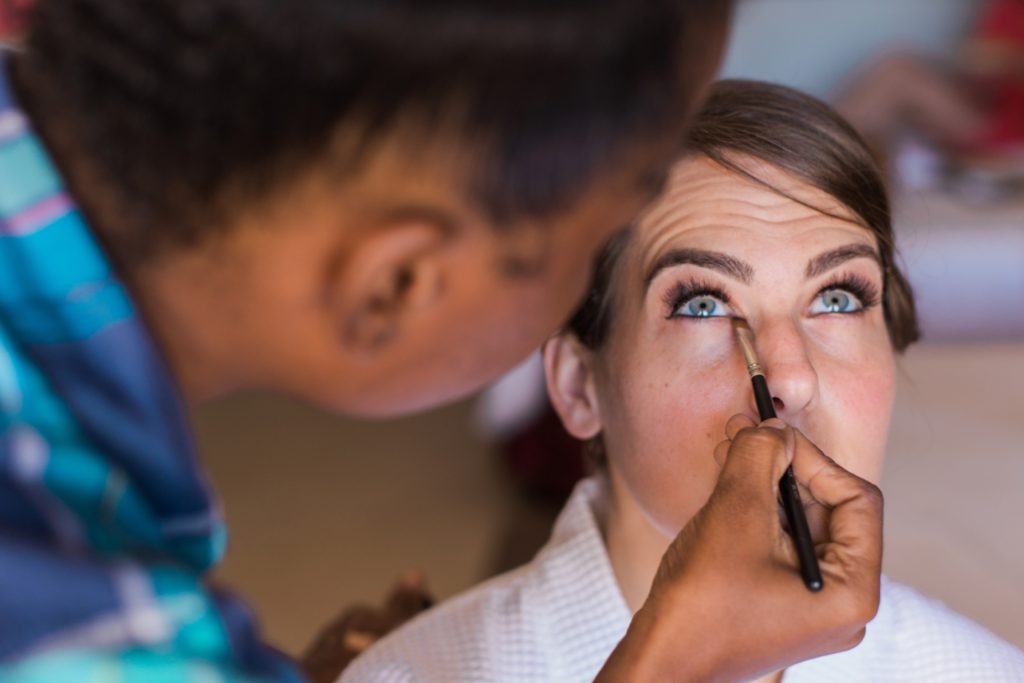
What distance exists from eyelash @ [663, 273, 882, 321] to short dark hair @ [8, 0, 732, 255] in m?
0.44

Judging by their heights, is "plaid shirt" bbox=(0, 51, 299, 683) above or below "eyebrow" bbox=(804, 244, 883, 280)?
above

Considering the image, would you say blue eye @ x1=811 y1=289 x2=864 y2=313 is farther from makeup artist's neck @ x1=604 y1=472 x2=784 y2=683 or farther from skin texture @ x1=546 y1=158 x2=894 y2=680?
makeup artist's neck @ x1=604 y1=472 x2=784 y2=683

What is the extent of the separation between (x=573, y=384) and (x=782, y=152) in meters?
0.30

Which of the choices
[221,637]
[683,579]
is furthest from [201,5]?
[683,579]

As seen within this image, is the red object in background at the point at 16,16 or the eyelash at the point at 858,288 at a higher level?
the red object in background at the point at 16,16

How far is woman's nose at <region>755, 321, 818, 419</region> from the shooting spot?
100 centimetres

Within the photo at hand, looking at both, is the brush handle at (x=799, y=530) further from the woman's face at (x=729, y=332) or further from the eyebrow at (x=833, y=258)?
the eyebrow at (x=833, y=258)

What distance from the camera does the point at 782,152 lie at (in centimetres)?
112


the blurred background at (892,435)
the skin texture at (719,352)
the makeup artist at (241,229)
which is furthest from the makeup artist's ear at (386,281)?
the blurred background at (892,435)

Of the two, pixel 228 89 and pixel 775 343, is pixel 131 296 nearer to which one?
pixel 228 89

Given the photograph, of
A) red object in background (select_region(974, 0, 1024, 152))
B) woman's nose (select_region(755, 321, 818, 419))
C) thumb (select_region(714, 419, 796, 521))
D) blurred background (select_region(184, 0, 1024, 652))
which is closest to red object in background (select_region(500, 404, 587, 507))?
blurred background (select_region(184, 0, 1024, 652))

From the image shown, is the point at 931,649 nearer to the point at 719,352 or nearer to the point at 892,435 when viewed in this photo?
the point at 719,352

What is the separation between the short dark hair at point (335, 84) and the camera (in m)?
0.58

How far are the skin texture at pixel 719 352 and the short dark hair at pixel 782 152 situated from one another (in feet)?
0.04
